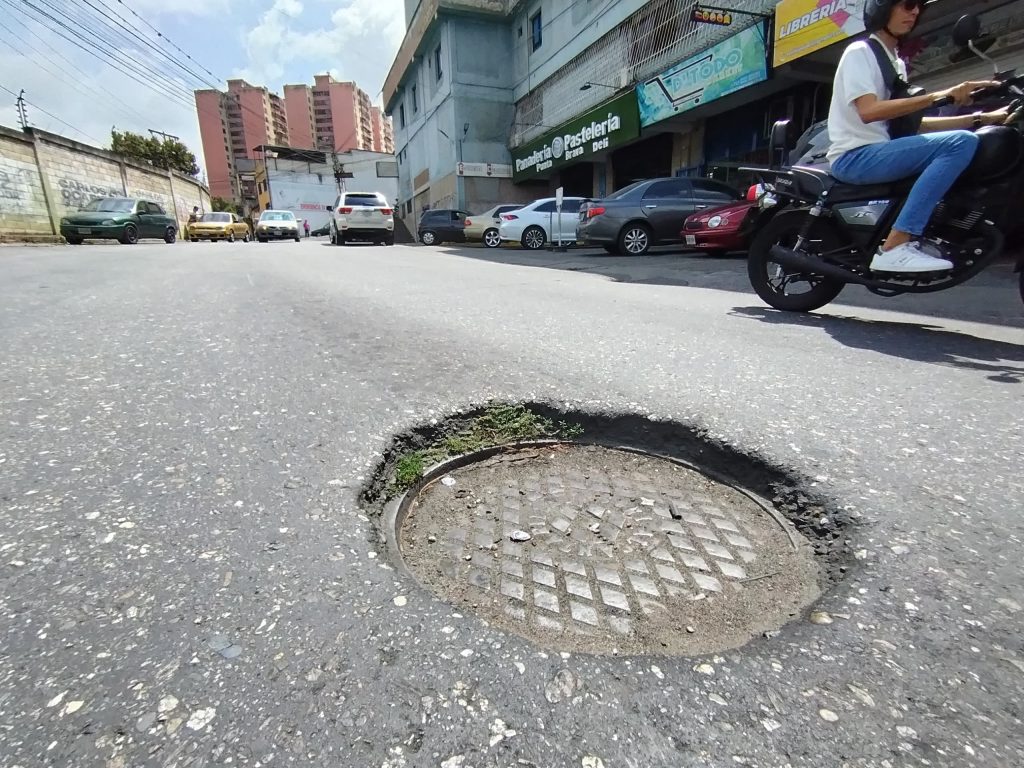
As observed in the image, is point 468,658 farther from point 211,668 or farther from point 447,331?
point 447,331

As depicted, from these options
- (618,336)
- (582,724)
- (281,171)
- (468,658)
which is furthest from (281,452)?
(281,171)

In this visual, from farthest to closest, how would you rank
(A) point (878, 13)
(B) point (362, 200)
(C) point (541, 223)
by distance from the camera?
1. (B) point (362, 200)
2. (C) point (541, 223)
3. (A) point (878, 13)

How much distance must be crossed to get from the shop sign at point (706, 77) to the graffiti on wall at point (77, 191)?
70.7ft

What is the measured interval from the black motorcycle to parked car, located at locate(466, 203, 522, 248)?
43.4 ft

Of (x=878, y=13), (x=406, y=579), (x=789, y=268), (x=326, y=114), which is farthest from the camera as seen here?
(x=326, y=114)

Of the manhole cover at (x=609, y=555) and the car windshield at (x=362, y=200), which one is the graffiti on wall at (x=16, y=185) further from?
the manhole cover at (x=609, y=555)

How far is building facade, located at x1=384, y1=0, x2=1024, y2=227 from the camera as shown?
1013 cm

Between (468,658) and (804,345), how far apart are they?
10.0 ft

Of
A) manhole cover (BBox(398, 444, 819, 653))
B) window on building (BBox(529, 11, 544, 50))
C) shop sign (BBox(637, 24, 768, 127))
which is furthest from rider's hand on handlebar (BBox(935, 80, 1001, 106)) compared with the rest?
window on building (BBox(529, 11, 544, 50))

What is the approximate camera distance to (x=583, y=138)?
18953 millimetres

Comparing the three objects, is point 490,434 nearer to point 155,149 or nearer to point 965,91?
point 965,91

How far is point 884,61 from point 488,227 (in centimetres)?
1500

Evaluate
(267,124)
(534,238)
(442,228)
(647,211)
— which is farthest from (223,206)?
(647,211)

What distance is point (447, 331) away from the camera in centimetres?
369
